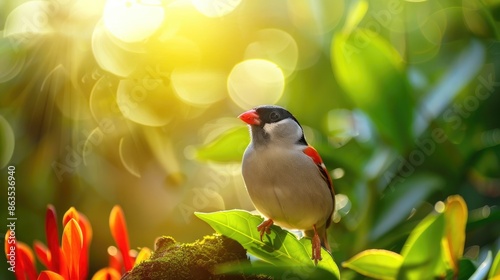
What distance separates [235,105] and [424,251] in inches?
13.3

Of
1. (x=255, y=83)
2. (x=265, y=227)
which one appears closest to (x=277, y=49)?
(x=255, y=83)

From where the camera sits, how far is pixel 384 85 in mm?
571

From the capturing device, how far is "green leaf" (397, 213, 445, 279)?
1.35 ft

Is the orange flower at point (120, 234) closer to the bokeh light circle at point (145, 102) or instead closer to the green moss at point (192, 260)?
the green moss at point (192, 260)

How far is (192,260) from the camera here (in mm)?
454

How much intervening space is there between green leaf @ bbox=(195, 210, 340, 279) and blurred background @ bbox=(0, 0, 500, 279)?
103 mm

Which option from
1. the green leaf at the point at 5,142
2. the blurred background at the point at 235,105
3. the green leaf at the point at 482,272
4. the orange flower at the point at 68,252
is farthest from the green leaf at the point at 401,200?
the green leaf at the point at 5,142

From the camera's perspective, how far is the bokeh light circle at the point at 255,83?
2.19ft

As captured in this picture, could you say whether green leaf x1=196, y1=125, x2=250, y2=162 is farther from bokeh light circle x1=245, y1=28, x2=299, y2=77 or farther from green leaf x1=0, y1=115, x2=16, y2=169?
green leaf x1=0, y1=115, x2=16, y2=169

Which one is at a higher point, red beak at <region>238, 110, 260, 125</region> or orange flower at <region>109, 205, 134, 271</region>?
red beak at <region>238, 110, 260, 125</region>

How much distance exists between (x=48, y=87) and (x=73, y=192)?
0.14m

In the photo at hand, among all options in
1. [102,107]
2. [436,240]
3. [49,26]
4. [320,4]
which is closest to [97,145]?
[102,107]

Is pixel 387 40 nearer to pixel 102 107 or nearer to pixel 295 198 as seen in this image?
pixel 295 198

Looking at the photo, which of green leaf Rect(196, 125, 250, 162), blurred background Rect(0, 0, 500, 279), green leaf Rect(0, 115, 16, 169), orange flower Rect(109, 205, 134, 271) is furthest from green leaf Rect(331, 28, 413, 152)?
green leaf Rect(0, 115, 16, 169)
